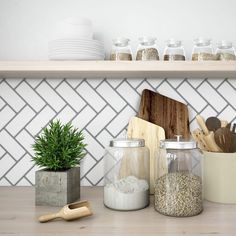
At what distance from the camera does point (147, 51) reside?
3.84 ft

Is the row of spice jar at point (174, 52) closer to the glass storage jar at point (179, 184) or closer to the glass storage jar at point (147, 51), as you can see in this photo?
the glass storage jar at point (147, 51)

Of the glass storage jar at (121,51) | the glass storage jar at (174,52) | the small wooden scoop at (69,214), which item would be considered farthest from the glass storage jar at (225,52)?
the small wooden scoop at (69,214)

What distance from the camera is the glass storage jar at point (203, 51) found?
3.80 ft

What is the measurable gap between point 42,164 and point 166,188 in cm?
47

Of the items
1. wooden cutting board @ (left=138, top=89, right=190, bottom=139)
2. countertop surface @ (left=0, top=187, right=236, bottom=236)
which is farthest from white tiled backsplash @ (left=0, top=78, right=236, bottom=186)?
countertop surface @ (left=0, top=187, right=236, bottom=236)

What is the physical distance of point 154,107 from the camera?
4.29ft

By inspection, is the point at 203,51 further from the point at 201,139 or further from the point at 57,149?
the point at 57,149

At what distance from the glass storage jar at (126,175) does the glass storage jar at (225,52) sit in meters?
0.48

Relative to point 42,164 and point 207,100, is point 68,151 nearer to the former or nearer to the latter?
point 42,164

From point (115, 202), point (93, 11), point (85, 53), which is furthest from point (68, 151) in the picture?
point (93, 11)

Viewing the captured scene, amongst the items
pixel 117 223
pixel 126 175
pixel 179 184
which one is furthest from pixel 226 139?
pixel 117 223

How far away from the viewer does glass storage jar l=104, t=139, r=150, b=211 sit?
98cm

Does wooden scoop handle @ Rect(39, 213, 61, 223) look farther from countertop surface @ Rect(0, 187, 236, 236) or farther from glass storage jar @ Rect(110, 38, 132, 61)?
glass storage jar @ Rect(110, 38, 132, 61)

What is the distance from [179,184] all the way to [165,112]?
443mm
